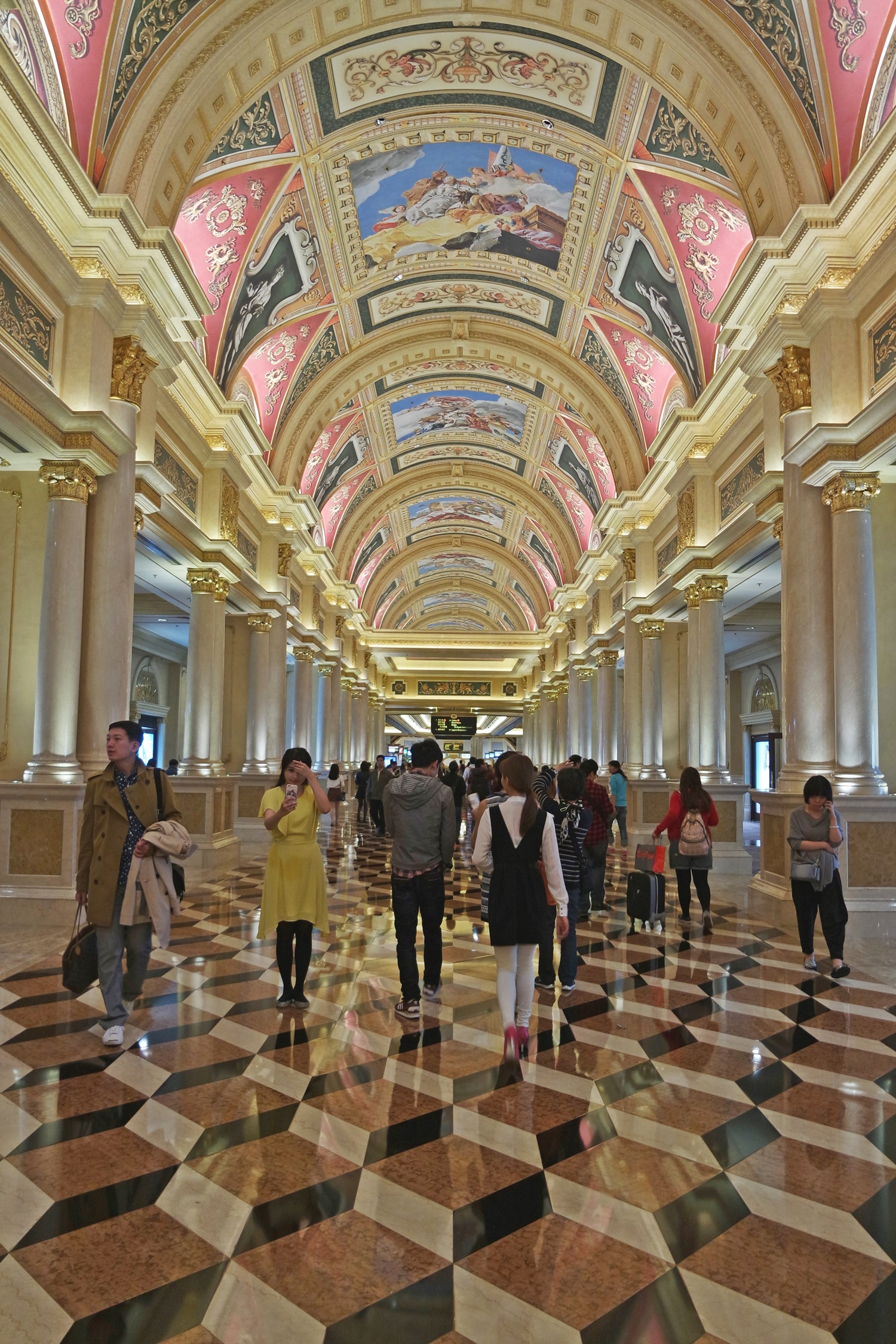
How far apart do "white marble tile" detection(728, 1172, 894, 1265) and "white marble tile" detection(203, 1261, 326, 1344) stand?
1452mm

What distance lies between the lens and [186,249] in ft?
36.2

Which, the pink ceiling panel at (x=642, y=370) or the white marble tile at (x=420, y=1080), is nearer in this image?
the white marble tile at (x=420, y=1080)

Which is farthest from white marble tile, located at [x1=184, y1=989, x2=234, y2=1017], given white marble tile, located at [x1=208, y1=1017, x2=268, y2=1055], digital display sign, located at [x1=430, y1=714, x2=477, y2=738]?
digital display sign, located at [x1=430, y1=714, x2=477, y2=738]

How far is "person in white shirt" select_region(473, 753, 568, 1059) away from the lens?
396 centimetres

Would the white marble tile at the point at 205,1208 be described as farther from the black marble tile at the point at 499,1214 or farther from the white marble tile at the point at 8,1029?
the white marble tile at the point at 8,1029

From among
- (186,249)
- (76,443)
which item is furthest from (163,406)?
(76,443)

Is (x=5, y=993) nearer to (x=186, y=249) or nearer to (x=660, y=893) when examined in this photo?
(x=660, y=893)

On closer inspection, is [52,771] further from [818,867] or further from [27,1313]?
[818,867]

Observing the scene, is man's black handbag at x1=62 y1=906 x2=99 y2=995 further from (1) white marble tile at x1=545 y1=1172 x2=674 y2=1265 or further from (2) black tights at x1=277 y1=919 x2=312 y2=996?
(1) white marble tile at x1=545 y1=1172 x2=674 y2=1265

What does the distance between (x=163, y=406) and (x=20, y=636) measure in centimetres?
396

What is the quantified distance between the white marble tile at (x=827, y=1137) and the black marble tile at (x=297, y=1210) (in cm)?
170

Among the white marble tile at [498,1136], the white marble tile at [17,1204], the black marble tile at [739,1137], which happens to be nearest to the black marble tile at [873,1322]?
the black marble tile at [739,1137]

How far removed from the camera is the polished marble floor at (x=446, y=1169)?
7.27 feet

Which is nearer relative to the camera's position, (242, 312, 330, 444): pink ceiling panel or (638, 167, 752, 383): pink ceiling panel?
(638, 167, 752, 383): pink ceiling panel
